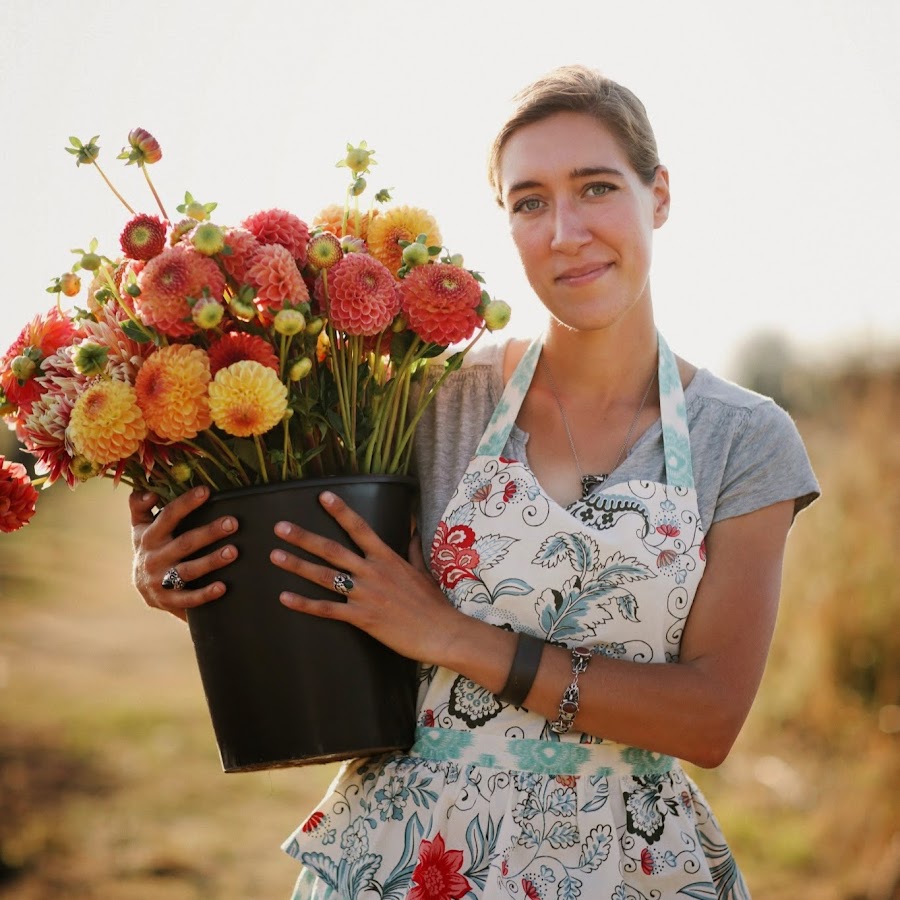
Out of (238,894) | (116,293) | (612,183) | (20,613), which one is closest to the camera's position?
(116,293)

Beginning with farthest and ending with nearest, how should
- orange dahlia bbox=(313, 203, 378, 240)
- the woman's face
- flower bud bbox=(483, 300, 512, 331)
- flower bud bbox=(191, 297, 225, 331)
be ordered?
the woman's face → orange dahlia bbox=(313, 203, 378, 240) → flower bud bbox=(483, 300, 512, 331) → flower bud bbox=(191, 297, 225, 331)

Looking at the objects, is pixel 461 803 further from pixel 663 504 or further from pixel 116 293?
pixel 116 293

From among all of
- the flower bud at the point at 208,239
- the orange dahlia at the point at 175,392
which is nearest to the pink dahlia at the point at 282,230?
the flower bud at the point at 208,239

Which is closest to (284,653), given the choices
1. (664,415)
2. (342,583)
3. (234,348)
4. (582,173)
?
(342,583)

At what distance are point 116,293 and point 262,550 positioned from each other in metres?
0.47

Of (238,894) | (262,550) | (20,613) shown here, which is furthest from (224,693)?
(20,613)

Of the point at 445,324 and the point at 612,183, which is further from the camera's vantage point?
the point at 612,183

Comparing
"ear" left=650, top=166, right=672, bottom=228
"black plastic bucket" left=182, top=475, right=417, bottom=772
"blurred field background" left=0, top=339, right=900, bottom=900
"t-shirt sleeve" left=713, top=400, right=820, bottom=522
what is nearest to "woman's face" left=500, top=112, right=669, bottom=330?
"ear" left=650, top=166, right=672, bottom=228

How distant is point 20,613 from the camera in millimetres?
7621

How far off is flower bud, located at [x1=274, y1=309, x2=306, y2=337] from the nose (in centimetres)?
58

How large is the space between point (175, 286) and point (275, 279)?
0.15 m

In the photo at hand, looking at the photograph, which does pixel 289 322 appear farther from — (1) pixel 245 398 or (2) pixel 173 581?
(2) pixel 173 581

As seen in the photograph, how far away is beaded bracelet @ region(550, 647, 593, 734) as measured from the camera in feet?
6.39

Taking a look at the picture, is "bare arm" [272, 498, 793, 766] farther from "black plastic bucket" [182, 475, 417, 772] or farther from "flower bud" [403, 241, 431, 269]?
"flower bud" [403, 241, 431, 269]
